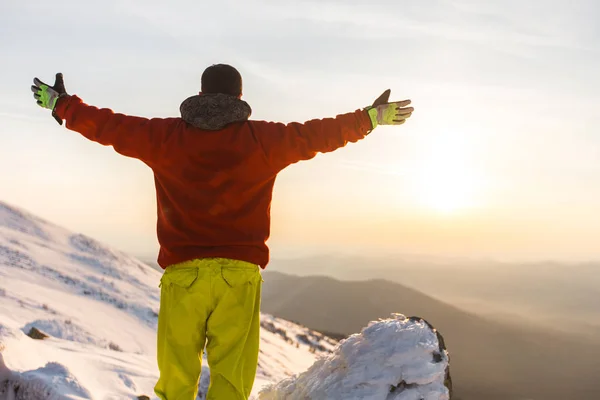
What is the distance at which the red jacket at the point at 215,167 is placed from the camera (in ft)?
10.4

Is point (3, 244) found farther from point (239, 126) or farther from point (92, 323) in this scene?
point (239, 126)

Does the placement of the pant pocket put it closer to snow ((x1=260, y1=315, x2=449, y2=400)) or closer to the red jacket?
the red jacket

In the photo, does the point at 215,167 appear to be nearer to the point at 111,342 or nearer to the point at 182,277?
the point at 182,277

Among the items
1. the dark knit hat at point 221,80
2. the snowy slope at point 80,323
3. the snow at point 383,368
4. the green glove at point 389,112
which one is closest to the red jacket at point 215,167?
the green glove at point 389,112

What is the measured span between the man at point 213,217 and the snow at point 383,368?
0.53 meters

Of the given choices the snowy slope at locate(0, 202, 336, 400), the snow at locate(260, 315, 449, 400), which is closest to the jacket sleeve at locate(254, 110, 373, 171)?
the snow at locate(260, 315, 449, 400)

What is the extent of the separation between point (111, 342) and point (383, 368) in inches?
333

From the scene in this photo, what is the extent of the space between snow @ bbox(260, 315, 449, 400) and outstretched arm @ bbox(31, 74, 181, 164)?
1.77m

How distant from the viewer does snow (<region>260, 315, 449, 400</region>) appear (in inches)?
132

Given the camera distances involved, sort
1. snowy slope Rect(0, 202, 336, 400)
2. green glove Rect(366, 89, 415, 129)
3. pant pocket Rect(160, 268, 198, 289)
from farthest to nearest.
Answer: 1. snowy slope Rect(0, 202, 336, 400)
2. green glove Rect(366, 89, 415, 129)
3. pant pocket Rect(160, 268, 198, 289)

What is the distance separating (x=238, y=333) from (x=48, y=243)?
17.8m

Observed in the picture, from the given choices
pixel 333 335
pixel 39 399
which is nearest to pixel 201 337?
pixel 39 399

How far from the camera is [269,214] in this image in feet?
11.1

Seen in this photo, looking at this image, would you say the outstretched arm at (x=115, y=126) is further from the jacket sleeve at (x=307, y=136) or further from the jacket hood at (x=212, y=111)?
the jacket sleeve at (x=307, y=136)
